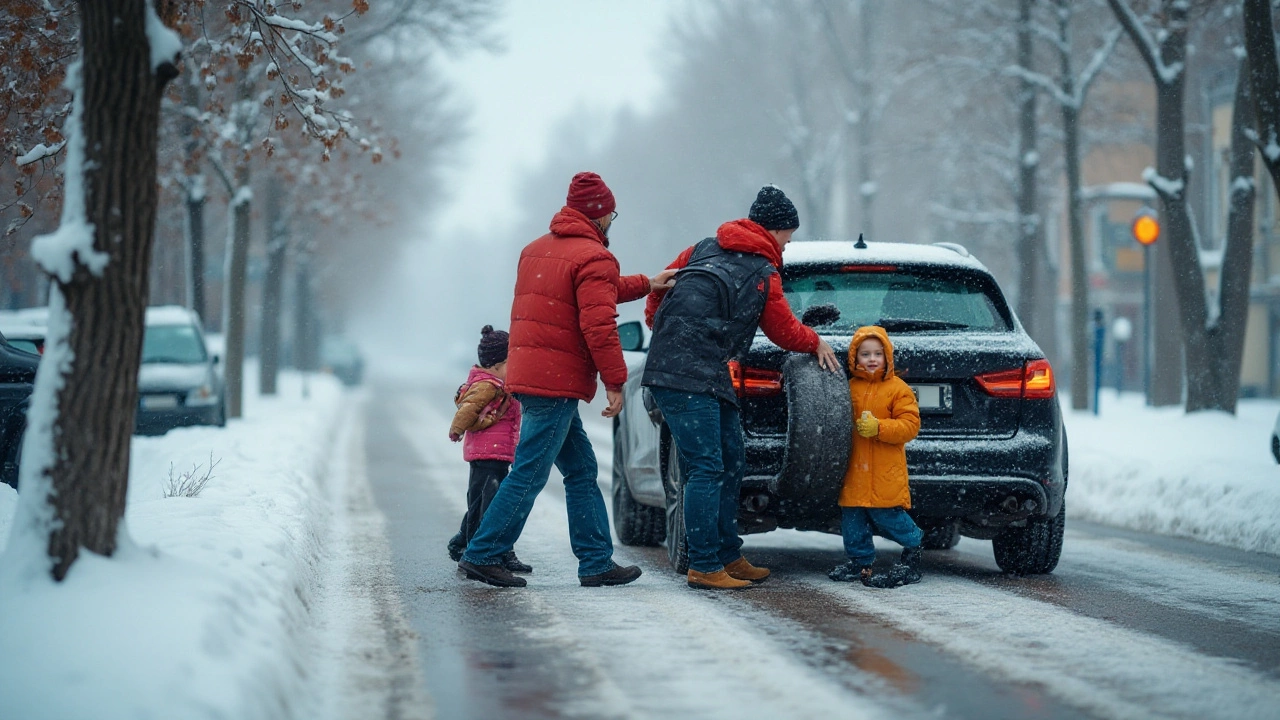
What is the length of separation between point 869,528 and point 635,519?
2.14 m

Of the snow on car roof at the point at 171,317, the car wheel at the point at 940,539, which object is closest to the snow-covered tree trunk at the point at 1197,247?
the car wheel at the point at 940,539

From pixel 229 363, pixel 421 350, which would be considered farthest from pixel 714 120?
pixel 421 350

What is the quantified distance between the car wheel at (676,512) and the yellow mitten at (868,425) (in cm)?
93

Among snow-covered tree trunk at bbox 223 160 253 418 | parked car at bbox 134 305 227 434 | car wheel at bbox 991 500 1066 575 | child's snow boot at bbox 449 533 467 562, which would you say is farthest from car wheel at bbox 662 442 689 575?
snow-covered tree trunk at bbox 223 160 253 418

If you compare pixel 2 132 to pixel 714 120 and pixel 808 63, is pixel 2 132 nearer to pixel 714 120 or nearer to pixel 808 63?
pixel 808 63

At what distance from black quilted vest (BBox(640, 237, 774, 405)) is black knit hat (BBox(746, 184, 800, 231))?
23 cm

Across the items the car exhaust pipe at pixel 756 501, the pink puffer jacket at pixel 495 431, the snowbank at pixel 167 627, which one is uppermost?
the pink puffer jacket at pixel 495 431

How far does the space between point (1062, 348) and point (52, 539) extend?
45521mm

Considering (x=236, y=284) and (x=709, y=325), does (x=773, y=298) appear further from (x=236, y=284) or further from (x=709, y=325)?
(x=236, y=284)

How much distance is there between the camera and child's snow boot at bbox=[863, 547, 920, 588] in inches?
297

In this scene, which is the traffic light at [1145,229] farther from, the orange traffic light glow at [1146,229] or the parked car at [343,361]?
the parked car at [343,361]

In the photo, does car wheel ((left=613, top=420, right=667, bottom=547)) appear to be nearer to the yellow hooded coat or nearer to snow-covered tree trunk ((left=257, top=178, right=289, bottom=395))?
the yellow hooded coat

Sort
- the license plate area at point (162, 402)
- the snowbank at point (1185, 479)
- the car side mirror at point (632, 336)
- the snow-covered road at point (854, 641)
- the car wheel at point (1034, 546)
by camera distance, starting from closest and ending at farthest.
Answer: the snow-covered road at point (854, 641)
the car wheel at point (1034, 546)
the car side mirror at point (632, 336)
the snowbank at point (1185, 479)
the license plate area at point (162, 402)

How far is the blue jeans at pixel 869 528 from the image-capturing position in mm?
7434
